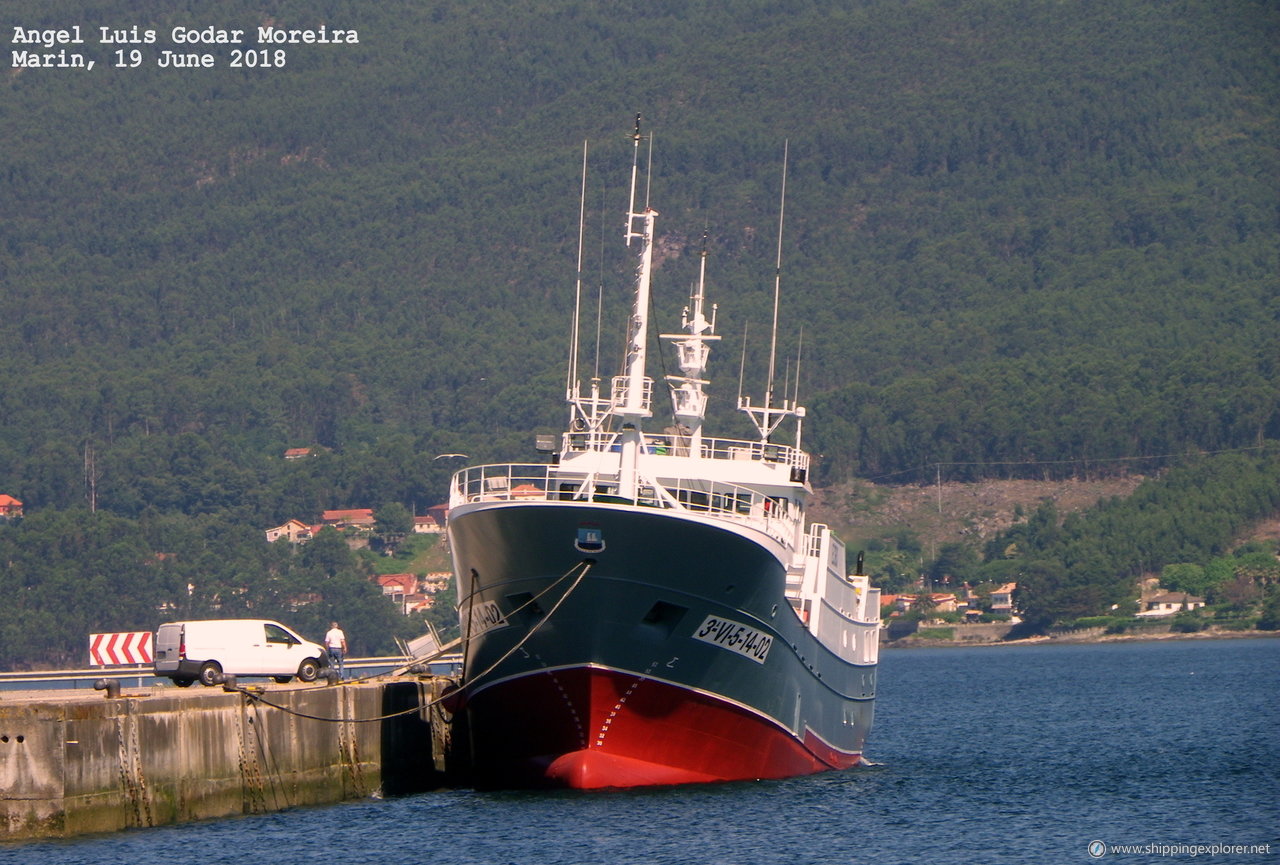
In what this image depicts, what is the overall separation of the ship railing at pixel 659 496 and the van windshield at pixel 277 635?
4.95 meters

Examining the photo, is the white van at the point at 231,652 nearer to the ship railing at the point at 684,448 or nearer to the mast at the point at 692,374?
the ship railing at the point at 684,448

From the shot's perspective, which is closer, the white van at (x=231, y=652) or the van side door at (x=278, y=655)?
the white van at (x=231, y=652)

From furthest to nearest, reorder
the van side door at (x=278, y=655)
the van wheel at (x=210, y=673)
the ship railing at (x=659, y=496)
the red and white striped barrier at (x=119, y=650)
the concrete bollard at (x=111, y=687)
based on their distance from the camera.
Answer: the red and white striped barrier at (x=119, y=650), the van side door at (x=278, y=655), the van wheel at (x=210, y=673), the ship railing at (x=659, y=496), the concrete bollard at (x=111, y=687)

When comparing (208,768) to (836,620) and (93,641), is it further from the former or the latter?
(836,620)

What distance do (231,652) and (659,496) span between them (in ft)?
35.4

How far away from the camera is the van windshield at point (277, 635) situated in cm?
5053

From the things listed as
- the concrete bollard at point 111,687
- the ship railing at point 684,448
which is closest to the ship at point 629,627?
the ship railing at point 684,448

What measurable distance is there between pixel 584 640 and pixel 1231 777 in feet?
69.5

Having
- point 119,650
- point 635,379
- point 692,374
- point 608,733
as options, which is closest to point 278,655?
point 119,650

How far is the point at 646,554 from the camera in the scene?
45.1 metres

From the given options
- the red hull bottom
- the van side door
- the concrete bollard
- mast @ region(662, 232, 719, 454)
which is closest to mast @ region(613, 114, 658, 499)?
mast @ region(662, 232, 719, 454)

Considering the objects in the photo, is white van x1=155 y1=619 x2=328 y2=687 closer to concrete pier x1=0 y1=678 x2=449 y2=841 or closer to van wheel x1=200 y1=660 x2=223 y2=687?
van wheel x1=200 y1=660 x2=223 y2=687

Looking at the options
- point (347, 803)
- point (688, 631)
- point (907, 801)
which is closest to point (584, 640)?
point (688, 631)

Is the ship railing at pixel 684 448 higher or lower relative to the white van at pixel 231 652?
higher
